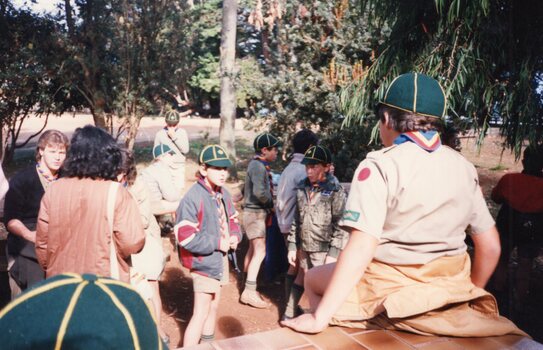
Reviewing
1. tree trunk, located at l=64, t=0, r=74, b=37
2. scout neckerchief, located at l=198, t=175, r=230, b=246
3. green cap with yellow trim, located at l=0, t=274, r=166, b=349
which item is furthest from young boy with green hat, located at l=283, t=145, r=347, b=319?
tree trunk, located at l=64, t=0, r=74, b=37

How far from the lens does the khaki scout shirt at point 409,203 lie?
5.72 ft

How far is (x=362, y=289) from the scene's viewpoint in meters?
1.88

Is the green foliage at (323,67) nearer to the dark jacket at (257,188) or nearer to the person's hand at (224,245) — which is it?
the dark jacket at (257,188)

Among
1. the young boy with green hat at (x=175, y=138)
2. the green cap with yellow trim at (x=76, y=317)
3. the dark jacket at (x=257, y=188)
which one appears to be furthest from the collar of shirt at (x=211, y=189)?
the young boy with green hat at (x=175, y=138)

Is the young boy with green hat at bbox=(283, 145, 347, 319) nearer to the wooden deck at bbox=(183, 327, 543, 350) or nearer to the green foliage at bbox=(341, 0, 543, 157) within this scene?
the green foliage at bbox=(341, 0, 543, 157)

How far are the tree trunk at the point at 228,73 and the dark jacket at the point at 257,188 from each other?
6.44 m

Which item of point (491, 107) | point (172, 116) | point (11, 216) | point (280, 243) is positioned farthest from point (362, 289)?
point (172, 116)

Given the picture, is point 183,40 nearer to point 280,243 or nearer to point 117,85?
point 117,85

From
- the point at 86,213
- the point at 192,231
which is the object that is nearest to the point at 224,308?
the point at 192,231

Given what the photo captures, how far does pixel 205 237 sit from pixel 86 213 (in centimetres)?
105

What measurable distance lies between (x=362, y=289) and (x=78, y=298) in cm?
131

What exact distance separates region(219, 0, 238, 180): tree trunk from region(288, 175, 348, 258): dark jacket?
7501 millimetres

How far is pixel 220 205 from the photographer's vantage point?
3.80 metres

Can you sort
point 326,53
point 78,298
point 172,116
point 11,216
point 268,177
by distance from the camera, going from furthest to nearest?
point 326,53 → point 172,116 → point 268,177 → point 11,216 → point 78,298
